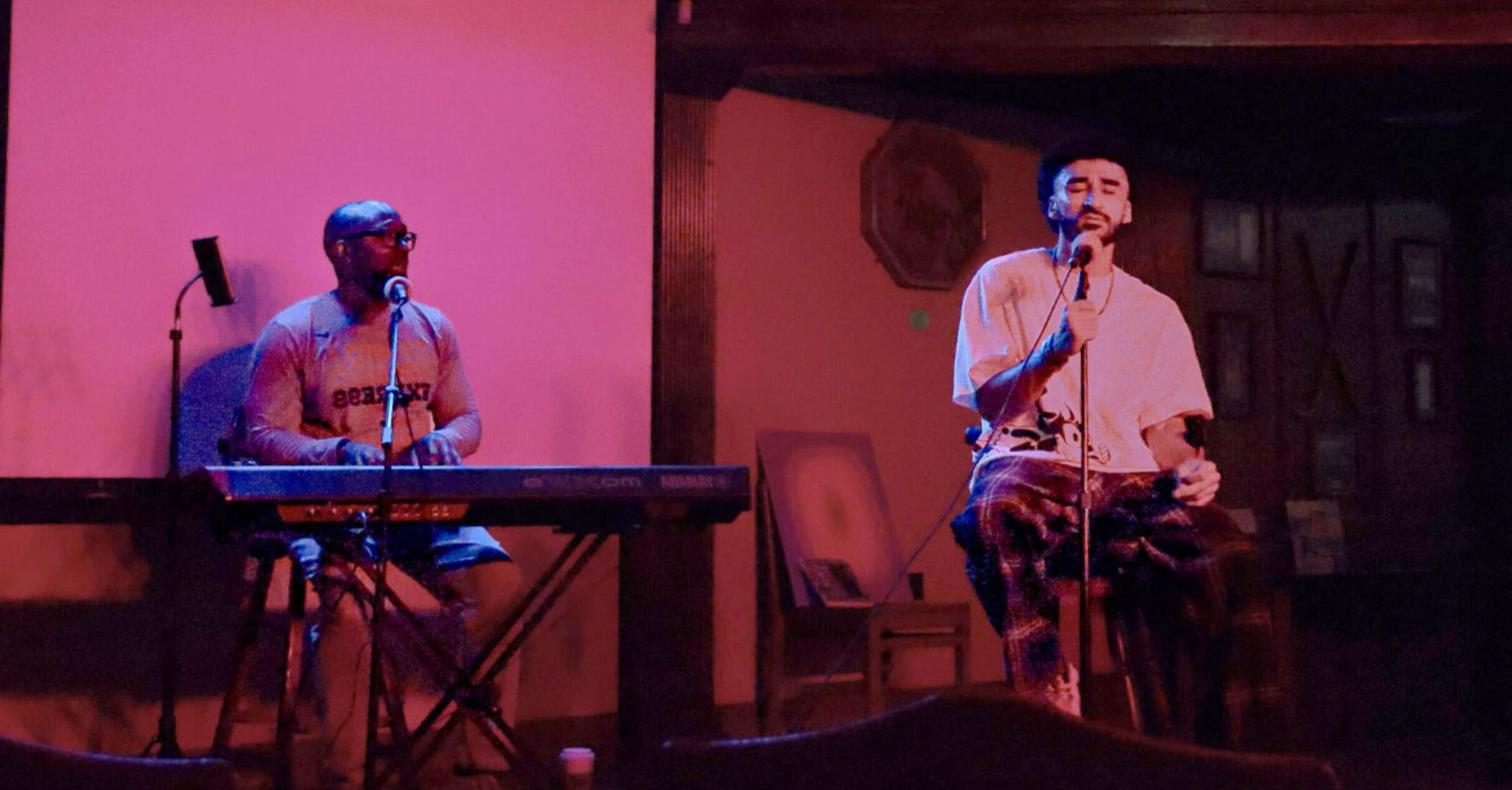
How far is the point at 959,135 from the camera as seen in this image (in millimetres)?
6215

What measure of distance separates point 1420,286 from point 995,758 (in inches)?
286

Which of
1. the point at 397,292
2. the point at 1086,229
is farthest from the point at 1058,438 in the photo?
the point at 397,292

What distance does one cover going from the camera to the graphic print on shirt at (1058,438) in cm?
289

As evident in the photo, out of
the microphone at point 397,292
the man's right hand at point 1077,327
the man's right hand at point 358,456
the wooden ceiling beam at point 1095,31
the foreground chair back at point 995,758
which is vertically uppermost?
the wooden ceiling beam at point 1095,31

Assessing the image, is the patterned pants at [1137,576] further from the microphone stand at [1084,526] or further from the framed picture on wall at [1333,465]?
the framed picture on wall at [1333,465]

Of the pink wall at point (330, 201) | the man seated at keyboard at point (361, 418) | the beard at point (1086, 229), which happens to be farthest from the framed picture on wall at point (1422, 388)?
the man seated at keyboard at point (361, 418)

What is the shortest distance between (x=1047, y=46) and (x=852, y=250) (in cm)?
148

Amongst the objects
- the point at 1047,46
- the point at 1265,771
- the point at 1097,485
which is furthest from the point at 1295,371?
the point at 1265,771

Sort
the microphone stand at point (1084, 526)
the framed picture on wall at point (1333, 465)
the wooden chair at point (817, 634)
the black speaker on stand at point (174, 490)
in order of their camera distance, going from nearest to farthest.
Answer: the microphone stand at point (1084, 526) < the black speaker on stand at point (174, 490) < the wooden chair at point (817, 634) < the framed picture on wall at point (1333, 465)

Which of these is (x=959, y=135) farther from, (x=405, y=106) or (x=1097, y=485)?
(x=1097, y=485)

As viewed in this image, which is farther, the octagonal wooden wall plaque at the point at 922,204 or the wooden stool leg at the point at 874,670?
the octagonal wooden wall plaque at the point at 922,204

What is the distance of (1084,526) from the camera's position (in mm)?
2625

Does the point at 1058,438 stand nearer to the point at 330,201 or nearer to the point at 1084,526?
the point at 1084,526

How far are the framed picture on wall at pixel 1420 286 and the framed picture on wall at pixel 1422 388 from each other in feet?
0.51
